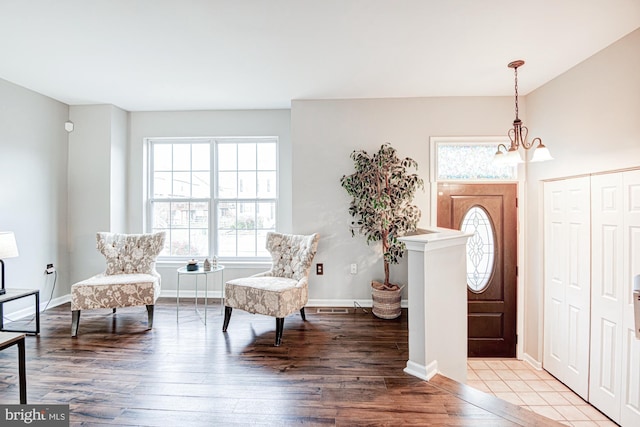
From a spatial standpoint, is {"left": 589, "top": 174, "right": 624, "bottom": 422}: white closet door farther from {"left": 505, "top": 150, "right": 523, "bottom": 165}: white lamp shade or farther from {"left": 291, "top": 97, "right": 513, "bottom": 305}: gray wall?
{"left": 291, "top": 97, "right": 513, "bottom": 305}: gray wall

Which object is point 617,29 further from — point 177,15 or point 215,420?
point 215,420

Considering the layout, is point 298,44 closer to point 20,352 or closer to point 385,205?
point 385,205

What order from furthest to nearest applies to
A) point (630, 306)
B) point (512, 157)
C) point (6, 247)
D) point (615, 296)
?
1. point (6, 247)
2. point (512, 157)
3. point (615, 296)
4. point (630, 306)

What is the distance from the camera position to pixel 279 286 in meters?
3.06

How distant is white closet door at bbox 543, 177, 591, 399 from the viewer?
9.39ft

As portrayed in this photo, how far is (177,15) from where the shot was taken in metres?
2.21

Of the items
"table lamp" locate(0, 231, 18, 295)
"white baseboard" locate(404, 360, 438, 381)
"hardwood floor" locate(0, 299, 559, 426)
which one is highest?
"table lamp" locate(0, 231, 18, 295)

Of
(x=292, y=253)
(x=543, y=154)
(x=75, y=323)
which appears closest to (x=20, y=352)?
(x=75, y=323)

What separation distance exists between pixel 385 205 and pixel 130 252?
9.71ft

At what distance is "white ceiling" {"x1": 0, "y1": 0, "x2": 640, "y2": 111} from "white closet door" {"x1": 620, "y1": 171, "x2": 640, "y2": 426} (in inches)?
48.1

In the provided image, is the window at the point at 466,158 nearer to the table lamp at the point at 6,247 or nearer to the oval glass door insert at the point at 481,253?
the oval glass door insert at the point at 481,253

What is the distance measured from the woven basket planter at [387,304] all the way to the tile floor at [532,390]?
3.22 feet

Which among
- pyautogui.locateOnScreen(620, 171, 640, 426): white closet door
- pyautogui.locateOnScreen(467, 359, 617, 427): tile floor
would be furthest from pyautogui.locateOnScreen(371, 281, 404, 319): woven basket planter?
pyautogui.locateOnScreen(620, 171, 640, 426): white closet door

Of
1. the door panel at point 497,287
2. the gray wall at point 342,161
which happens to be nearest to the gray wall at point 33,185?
the gray wall at point 342,161
